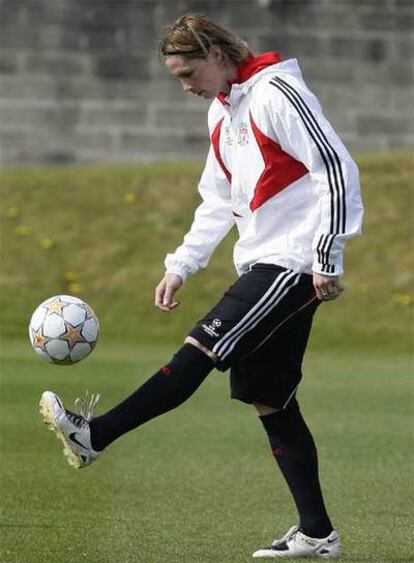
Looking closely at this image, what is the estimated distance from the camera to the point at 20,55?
22672mm

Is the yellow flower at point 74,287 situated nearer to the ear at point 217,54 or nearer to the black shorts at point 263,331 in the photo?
the black shorts at point 263,331

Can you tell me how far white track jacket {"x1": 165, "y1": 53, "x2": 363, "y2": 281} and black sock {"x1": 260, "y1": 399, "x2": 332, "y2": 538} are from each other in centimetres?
69

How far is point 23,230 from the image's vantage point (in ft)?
70.3

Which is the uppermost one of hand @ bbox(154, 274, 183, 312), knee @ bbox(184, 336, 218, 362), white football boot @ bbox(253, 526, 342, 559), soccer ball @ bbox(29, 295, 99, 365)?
hand @ bbox(154, 274, 183, 312)

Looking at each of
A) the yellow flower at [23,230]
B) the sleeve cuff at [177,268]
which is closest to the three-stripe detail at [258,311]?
the sleeve cuff at [177,268]

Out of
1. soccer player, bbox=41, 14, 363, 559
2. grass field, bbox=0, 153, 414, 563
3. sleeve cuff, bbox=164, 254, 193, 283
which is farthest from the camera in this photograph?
grass field, bbox=0, 153, 414, 563

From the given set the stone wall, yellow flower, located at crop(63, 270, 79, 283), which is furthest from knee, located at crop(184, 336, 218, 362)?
the stone wall

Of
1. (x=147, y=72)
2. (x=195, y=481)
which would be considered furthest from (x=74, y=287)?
(x=195, y=481)

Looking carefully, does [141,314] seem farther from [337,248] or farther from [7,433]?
[337,248]

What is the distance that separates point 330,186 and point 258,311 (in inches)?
23.6

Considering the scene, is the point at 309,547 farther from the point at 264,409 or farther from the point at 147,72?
the point at 147,72

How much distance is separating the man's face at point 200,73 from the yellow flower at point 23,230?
48.2 feet

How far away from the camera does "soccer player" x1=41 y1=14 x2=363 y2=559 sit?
6.52m

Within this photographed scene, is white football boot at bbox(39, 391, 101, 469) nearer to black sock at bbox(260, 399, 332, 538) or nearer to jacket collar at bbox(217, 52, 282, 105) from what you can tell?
black sock at bbox(260, 399, 332, 538)
